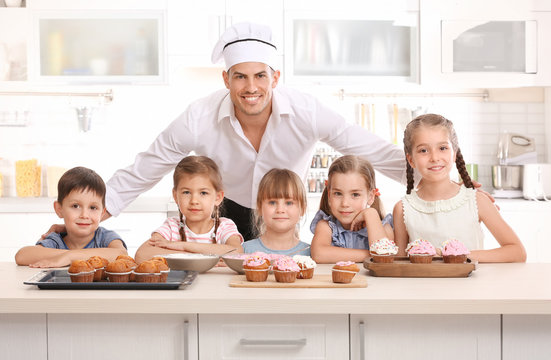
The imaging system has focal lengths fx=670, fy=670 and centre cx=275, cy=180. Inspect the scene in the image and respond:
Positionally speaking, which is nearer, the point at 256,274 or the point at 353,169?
the point at 256,274

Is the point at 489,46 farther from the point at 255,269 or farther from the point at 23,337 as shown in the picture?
the point at 23,337

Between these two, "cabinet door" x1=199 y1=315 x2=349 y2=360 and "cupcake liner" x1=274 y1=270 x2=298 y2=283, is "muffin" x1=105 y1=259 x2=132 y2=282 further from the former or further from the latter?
"cupcake liner" x1=274 y1=270 x2=298 y2=283

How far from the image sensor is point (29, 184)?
4.45m

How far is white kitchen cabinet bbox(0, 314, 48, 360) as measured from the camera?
1.57 metres

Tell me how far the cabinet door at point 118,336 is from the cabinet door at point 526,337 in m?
0.72

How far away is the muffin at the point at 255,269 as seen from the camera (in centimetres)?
166

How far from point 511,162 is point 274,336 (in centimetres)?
336

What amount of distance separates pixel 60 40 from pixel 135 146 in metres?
0.86

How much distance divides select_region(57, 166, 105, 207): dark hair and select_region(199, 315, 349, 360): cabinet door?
84 cm

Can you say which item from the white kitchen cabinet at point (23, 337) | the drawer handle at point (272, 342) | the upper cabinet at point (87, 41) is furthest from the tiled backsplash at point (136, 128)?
the drawer handle at point (272, 342)

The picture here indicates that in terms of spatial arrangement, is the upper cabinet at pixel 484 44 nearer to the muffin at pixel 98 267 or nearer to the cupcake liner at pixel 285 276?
the cupcake liner at pixel 285 276

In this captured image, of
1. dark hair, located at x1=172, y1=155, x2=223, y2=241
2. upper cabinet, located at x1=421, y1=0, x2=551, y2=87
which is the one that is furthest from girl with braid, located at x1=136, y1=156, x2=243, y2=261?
upper cabinet, located at x1=421, y1=0, x2=551, y2=87

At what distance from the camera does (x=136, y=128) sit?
15.3 feet

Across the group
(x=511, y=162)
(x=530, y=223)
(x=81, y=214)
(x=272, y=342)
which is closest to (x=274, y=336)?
(x=272, y=342)
